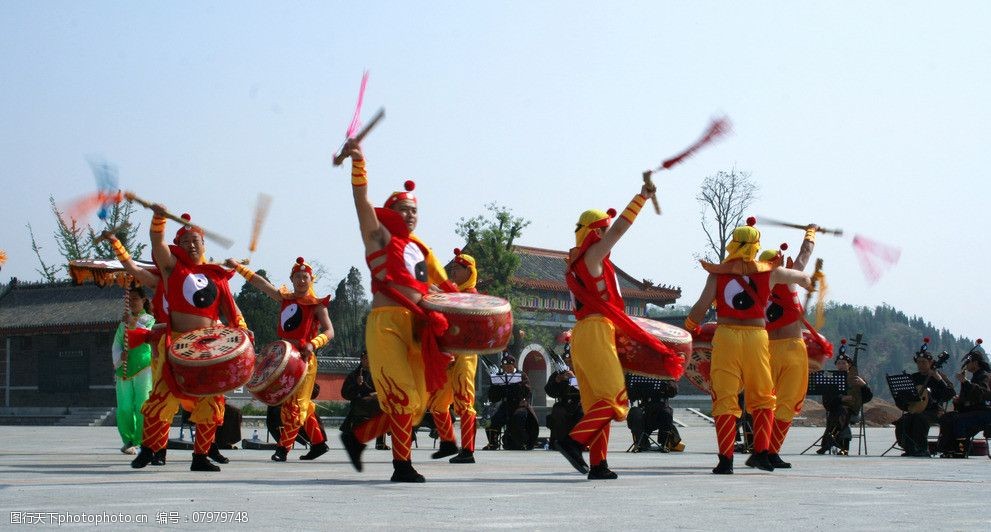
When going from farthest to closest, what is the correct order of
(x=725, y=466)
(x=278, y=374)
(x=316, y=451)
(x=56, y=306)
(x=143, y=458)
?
(x=56, y=306)
(x=316, y=451)
(x=278, y=374)
(x=143, y=458)
(x=725, y=466)

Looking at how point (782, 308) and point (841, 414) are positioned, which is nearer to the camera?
point (782, 308)

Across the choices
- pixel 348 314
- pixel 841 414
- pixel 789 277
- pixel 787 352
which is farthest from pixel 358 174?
pixel 348 314

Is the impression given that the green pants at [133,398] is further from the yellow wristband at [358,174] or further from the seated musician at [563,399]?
the yellow wristband at [358,174]

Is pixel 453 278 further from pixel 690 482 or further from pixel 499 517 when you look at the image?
pixel 499 517

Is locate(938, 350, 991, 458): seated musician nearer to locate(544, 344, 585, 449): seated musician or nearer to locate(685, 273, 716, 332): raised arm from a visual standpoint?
locate(544, 344, 585, 449): seated musician

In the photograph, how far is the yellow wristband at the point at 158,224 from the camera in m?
9.14

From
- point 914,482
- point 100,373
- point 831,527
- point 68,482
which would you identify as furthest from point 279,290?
point 100,373

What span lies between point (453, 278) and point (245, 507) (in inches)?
236

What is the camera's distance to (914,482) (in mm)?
8500

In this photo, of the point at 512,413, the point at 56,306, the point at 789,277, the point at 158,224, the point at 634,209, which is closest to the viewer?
the point at 634,209

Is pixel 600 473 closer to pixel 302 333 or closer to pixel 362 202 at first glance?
pixel 362 202

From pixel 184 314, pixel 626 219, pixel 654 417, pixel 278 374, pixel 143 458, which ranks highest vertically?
pixel 626 219

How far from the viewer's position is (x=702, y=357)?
11.0 m

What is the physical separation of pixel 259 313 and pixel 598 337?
37.4 meters
